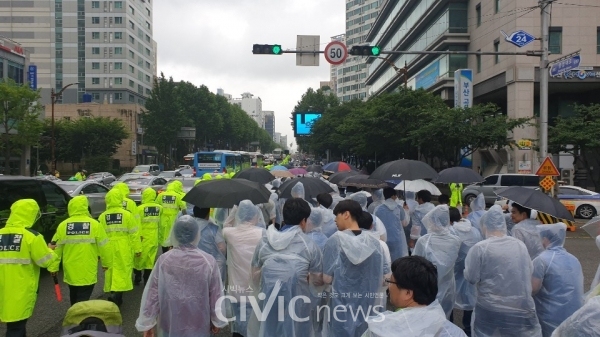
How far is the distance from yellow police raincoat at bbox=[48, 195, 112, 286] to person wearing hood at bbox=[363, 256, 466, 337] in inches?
180

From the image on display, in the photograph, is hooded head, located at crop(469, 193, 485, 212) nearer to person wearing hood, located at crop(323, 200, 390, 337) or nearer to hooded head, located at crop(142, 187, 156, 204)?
person wearing hood, located at crop(323, 200, 390, 337)

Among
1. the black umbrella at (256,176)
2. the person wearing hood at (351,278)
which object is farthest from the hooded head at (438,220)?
the black umbrella at (256,176)

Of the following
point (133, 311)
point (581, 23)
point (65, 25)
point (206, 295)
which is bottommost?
point (133, 311)

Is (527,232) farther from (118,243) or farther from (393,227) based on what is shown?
(118,243)

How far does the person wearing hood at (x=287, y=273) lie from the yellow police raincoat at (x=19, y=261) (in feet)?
7.77

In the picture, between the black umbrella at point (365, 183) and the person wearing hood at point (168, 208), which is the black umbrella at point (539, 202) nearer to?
the black umbrella at point (365, 183)

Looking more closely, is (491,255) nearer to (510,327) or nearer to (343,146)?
(510,327)

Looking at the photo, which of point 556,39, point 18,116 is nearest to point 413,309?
point 556,39

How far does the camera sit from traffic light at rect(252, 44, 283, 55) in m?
14.0

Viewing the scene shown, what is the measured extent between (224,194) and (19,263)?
2.48m

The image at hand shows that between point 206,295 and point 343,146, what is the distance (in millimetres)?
43029

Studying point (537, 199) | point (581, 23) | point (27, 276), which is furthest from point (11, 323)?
point (581, 23)

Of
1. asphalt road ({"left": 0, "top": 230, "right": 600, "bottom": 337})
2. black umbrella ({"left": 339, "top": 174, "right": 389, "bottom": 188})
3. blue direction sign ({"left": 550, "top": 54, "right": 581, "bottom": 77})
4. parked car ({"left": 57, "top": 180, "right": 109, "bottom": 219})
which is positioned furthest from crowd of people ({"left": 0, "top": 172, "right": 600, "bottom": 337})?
blue direction sign ({"left": 550, "top": 54, "right": 581, "bottom": 77})

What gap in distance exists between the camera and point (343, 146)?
47156 millimetres
